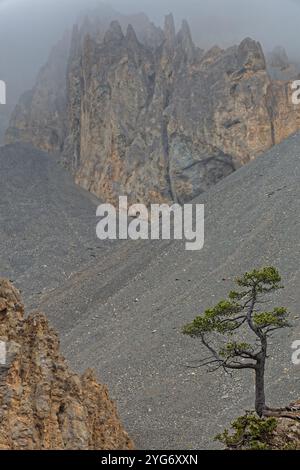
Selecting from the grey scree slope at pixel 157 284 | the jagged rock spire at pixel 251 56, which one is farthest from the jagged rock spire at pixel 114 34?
the grey scree slope at pixel 157 284

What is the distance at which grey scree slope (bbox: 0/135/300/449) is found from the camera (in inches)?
1160

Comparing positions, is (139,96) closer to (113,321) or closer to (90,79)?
(90,79)

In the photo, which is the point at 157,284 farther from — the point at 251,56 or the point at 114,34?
the point at 114,34

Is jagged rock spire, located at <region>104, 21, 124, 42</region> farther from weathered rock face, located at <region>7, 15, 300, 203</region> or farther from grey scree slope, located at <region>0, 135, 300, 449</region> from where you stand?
grey scree slope, located at <region>0, 135, 300, 449</region>

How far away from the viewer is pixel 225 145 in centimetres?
7969

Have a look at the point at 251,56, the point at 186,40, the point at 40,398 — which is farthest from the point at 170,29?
the point at 40,398

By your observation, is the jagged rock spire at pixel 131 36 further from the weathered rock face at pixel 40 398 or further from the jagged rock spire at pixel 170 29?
the weathered rock face at pixel 40 398

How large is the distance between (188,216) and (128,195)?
78.8ft

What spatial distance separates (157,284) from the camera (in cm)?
4925

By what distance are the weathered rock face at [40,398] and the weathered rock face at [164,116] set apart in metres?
59.3

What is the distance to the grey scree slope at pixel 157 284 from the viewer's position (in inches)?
1160

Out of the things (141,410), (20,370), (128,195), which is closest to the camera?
(20,370)

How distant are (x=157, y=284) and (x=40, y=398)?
105 ft
